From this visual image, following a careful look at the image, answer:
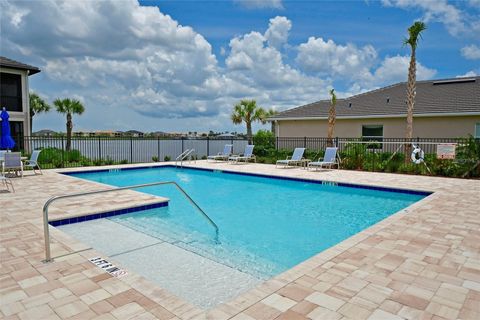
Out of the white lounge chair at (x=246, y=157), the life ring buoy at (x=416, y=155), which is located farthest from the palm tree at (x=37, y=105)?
the life ring buoy at (x=416, y=155)

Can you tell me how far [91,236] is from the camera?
571 centimetres

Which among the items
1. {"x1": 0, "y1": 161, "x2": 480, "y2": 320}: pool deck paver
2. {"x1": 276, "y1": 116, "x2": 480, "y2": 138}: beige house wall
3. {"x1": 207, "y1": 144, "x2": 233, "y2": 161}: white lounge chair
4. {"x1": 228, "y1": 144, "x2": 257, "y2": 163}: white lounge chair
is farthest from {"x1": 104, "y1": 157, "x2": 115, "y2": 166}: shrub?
{"x1": 0, "y1": 161, "x2": 480, "y2": 320}: pool deck paver

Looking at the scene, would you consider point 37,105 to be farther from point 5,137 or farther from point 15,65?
point 5,137

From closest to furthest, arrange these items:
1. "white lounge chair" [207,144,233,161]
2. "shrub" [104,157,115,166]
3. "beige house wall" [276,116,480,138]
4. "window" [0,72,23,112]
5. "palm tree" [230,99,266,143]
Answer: "beige house wall" [276,116,480,138] < "shrub" [104,157,115,166] < "white lounge chair" [207,144,233,161] < "window" [0,72,23,112] < "palm tree" [230,99,266,143]

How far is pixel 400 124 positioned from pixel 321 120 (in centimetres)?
442

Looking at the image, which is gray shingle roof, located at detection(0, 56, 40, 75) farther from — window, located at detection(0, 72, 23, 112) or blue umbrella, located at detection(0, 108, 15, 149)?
blue umbrella, located at detection(0, 108, 15, 149)

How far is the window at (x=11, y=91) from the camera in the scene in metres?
18.2

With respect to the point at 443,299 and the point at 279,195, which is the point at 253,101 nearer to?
the point at 279,195

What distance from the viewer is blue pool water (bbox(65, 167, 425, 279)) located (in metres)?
5.35

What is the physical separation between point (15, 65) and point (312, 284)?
812 inches

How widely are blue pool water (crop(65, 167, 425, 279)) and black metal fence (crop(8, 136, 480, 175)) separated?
416 centimetres

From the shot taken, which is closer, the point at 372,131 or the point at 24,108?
the point at 372,131

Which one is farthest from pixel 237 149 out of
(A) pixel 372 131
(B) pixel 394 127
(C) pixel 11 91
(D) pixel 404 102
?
(C) pixel 11 91

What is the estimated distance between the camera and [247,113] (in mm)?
26531
